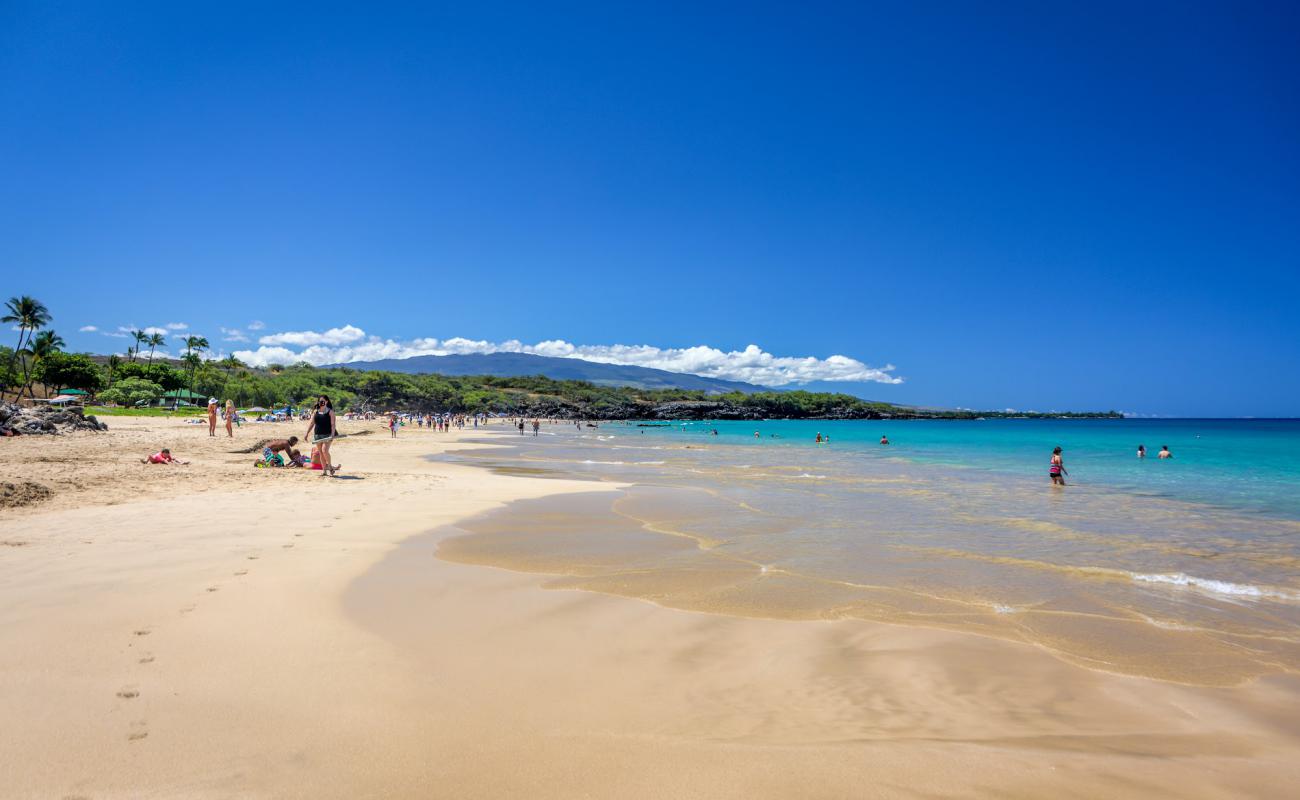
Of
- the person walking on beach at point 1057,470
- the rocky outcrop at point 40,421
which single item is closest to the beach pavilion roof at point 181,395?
the rocky outcrop at point 40,421

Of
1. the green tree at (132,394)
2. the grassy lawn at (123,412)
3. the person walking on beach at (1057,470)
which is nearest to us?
the person walking on beach at (1057,470)

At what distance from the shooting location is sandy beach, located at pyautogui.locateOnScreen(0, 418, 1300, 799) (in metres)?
3.11

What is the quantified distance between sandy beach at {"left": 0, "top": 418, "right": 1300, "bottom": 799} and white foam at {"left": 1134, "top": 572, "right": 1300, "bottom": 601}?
3.53 metres

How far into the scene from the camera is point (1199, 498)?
1783 cm

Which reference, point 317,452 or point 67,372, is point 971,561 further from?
point 67,372

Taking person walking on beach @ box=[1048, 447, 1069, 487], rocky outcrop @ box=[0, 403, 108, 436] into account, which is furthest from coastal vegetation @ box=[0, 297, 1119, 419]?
person walking on beach @ box=[1048, 447, 1069, 487]

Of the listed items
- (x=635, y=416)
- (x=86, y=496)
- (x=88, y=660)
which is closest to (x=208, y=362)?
(x=635, y=416)

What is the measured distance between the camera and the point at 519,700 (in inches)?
154

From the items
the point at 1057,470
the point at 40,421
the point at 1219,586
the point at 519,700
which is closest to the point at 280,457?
the point at 519,700

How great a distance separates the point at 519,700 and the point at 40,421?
96.0ft

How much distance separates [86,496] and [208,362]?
119904 mm

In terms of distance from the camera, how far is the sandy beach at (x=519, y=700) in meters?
3.11

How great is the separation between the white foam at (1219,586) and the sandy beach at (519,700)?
11.6 ft

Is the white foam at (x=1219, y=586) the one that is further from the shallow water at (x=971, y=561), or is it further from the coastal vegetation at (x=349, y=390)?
the coastal vegetation at (x=349, y=390)
